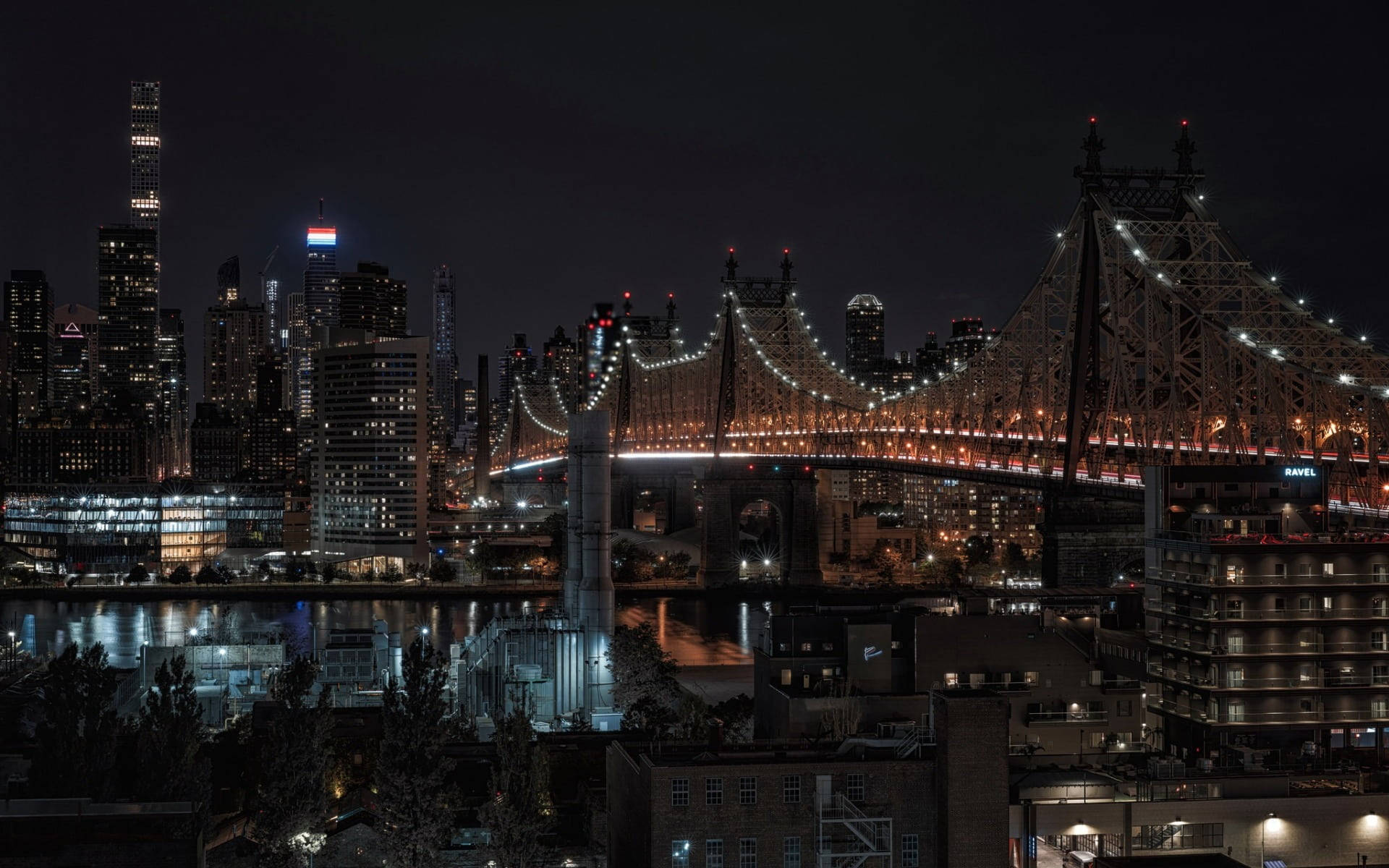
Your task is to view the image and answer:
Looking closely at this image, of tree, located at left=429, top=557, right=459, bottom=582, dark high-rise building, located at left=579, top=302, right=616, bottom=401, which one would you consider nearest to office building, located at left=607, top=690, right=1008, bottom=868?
dark high-rise building, located at left=579, top=302, right=616, bottom=401

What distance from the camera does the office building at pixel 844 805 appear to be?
2064cm

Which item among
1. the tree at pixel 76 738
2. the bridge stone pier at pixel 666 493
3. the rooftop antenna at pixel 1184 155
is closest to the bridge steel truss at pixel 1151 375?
the rooftop antenna at pixel 1184 155

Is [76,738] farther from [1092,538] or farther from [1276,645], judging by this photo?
[1092,538]

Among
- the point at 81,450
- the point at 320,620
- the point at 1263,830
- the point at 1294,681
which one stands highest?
the point at 81,450

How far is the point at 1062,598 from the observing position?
35.5m

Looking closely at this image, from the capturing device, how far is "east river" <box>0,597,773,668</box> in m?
59.5

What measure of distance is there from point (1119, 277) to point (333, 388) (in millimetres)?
63290

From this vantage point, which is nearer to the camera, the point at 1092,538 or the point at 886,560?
the point at 1092,538

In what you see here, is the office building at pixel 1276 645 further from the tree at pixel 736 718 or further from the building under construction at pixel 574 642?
the building under construction at pixel 574 642

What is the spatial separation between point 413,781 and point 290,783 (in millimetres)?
1846

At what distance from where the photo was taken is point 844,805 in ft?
68.2

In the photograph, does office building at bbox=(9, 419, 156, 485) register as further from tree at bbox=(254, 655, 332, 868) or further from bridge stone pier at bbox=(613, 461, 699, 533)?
tree at bbox=(254, 655, 332, 868)

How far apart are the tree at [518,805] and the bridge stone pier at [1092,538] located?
25.8 meters

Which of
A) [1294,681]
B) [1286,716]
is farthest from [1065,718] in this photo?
[1294,681]
